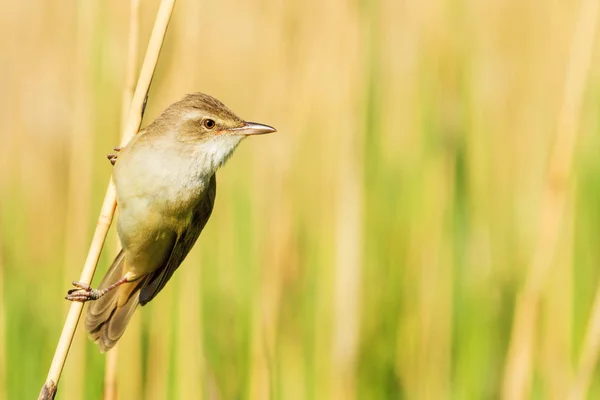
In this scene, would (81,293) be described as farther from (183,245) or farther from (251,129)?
(251,129)

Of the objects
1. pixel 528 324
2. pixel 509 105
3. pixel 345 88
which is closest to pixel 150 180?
pixel 345 88

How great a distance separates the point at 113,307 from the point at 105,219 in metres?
0.67

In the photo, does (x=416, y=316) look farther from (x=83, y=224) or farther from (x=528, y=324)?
(x=83, y=224)

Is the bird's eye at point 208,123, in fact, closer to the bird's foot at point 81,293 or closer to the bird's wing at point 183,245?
the bird's wing at point 183,245

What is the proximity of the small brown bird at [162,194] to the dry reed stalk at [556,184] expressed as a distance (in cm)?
82

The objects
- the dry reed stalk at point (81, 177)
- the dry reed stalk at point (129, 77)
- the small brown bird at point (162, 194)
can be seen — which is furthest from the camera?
the dry reed stalk at point (81, 177)

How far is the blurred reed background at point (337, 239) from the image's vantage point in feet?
9.02

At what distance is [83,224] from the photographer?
268 cm

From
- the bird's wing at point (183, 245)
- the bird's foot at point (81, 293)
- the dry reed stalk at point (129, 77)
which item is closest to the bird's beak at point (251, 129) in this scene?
the bird's wing at point (183, 245)

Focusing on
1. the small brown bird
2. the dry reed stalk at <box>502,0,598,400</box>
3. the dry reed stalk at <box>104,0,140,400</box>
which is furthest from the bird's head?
the dry reed stalk at <box>502,0,598,400</box>

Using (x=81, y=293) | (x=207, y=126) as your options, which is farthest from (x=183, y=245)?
(x=81, y=293)

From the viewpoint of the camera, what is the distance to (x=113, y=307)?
8.83 ft

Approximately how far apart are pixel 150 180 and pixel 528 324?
116 centimetres

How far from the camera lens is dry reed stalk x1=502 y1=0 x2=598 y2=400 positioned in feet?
8.36
